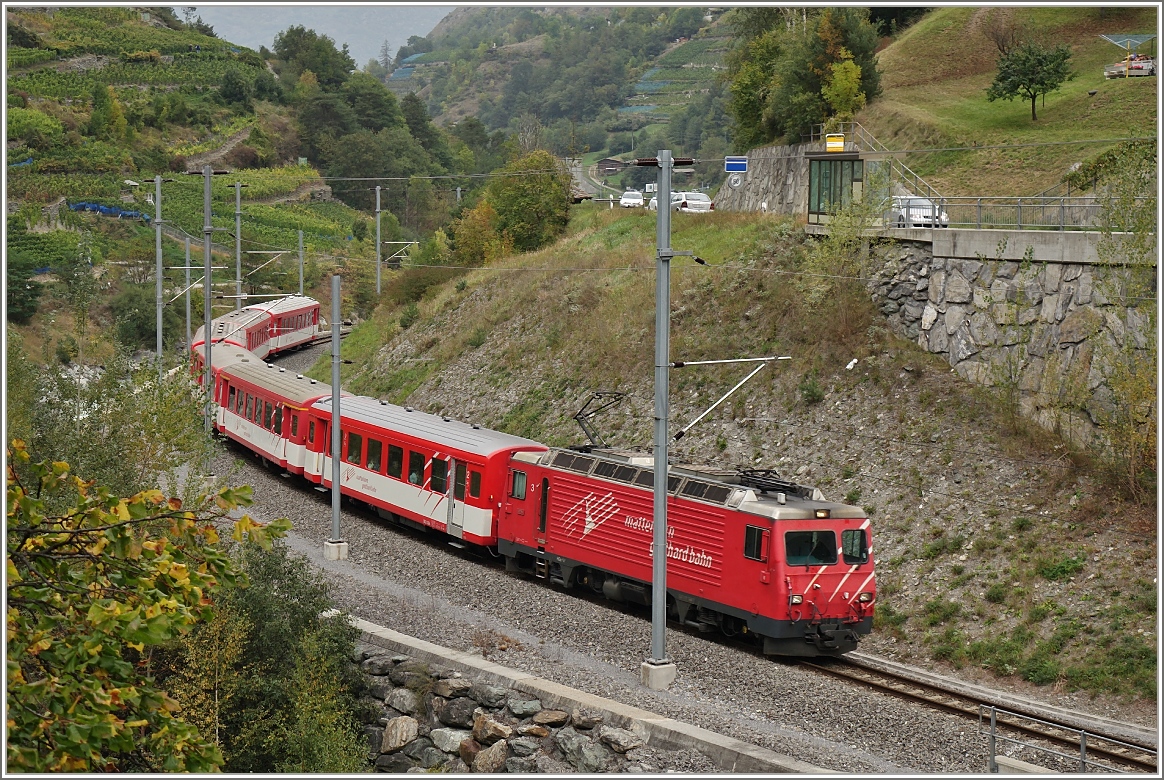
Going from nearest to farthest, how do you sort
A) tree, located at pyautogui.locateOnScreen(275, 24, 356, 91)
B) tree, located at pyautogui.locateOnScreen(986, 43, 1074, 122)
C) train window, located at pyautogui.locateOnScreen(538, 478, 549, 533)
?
train window, located at pyautogui.locateOnScreen(538, 478, 549, 533) < tree, located at pyautogui.locateOnScreen(986, 43, 1074, 122) < tree, located at pyautogui.locateOnScreen(275, 24, 356, 91)

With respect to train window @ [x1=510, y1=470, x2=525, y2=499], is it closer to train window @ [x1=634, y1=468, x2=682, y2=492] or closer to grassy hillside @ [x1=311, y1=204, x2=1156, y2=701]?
train window @ [x1=634, y1=468, x2=682, y2=492]

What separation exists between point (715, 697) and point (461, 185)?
102m

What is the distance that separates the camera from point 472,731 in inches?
682

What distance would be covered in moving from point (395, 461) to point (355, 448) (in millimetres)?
2365

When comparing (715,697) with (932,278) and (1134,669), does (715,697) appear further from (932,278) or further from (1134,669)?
(932,278)

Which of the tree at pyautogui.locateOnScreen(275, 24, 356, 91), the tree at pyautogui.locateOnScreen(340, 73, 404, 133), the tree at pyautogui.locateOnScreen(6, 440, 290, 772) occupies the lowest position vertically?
the tree at pyautogui.locateOnScreen(6, 440, 290, 772)

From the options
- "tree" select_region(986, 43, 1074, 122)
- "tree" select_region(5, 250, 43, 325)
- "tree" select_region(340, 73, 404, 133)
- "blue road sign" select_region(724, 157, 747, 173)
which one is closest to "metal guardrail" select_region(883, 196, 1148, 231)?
"blue road sign" select_region(724, 157, 747, 173)

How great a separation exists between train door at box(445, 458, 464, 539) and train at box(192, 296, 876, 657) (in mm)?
28

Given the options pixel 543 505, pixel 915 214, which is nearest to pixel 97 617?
pixel 543 505

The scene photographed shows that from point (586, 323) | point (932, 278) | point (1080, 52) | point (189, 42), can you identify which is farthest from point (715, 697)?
point (189, 42)

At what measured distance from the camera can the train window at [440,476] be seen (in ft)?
86.0

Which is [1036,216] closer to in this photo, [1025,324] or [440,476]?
[1025,324]

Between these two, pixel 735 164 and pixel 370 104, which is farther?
pixel 370 104

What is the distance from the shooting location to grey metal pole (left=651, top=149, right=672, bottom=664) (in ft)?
57.7
